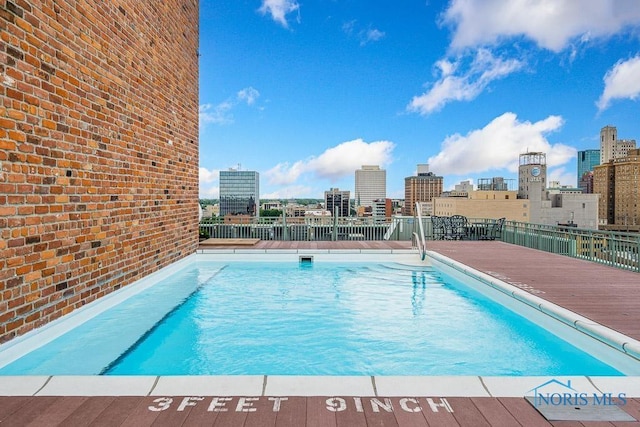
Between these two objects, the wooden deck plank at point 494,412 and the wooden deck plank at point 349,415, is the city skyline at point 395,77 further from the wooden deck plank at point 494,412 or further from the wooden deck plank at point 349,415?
the wooden deck plank at point 494,412

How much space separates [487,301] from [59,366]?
4967mm

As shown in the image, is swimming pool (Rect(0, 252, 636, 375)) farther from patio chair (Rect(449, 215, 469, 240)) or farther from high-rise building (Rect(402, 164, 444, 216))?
high-rise building (Rect(402, 164, 444, 216))

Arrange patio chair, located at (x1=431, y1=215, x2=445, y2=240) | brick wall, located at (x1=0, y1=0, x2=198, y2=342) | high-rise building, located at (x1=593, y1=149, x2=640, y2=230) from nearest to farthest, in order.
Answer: brick wall, located at (x1=0, y1=0, x2=198, y2=342)
patio chair, located at (x1=431, y1=215, x2=445, y2=240)
high-rise building, located at (x1=593, y1=149, x2=640, y2=230)

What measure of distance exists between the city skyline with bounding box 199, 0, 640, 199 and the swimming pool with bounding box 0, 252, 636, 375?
5.45 metres

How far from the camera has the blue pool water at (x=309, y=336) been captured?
3.45 meters

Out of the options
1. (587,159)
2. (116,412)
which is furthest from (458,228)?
(587,159)

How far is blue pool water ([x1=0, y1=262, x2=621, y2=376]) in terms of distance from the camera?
345 cm

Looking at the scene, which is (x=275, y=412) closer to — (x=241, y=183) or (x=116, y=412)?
(x=116, y=412)

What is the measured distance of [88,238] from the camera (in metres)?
4.26

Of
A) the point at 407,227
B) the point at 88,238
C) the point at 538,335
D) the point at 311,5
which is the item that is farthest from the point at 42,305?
the point at 311,5

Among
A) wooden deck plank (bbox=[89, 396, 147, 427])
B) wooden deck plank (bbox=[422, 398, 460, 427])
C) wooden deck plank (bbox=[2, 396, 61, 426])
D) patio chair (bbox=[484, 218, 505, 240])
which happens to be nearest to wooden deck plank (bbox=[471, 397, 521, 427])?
wooden deck plank (bbox=[422, 398, 460, 427])

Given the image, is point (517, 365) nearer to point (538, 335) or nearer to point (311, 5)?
point (538, 335)

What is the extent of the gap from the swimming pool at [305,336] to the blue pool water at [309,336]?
1 centimetres

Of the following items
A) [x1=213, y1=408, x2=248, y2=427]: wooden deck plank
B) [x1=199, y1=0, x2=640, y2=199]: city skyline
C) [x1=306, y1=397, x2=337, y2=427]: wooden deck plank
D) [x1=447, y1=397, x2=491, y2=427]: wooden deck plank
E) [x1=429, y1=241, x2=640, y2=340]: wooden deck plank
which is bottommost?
[x1=447, y1=397, x2=491, y2=427]: wooden deck plank
